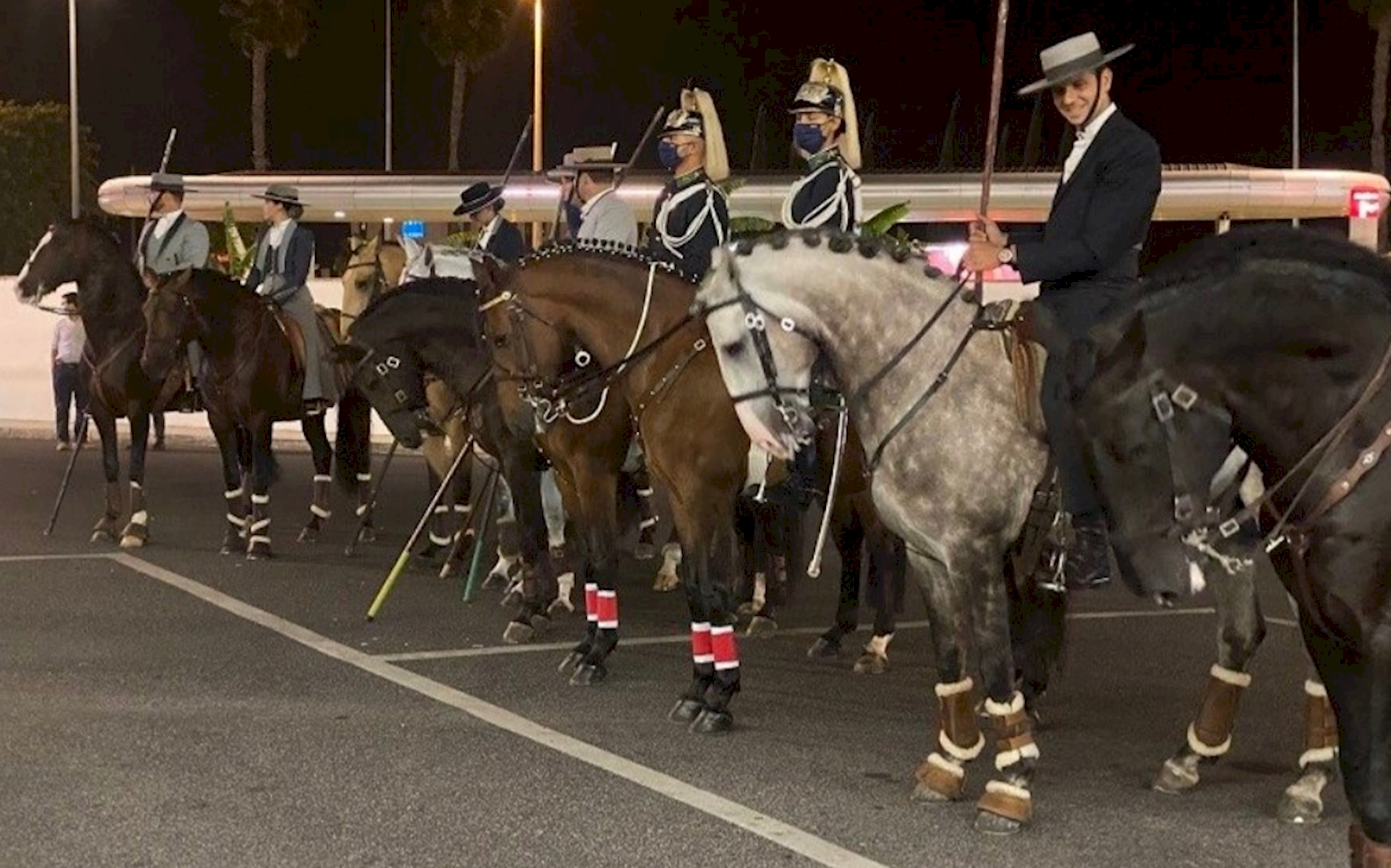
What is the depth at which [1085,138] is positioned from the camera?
7.61m

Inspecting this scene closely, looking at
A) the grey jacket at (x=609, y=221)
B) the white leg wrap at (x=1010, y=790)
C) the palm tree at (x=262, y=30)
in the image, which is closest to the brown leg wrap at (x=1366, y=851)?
the white leg wrap at (x=1010, y=790)

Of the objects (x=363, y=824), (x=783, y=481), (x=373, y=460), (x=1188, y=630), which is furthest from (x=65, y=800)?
(x=373, y=460)

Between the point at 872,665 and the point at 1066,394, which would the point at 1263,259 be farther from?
the point at 872,665

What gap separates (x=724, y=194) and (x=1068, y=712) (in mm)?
3397

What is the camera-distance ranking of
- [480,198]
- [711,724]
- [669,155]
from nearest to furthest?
[711,724]
[669,155]
[480,198]

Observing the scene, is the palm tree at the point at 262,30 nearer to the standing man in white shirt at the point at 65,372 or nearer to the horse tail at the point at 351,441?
the standing man in white shirt at the point at 65,372

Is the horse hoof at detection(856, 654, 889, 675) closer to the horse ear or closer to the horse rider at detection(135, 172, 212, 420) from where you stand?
the horse ear

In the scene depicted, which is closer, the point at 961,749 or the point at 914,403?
the point at 914,403

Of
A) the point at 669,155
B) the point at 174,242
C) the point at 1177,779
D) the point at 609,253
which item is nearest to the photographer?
the point at 1177,779

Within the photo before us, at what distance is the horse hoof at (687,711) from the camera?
363 inches

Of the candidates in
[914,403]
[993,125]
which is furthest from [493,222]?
[914,403]

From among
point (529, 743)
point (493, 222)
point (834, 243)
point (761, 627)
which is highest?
point (834, 243)

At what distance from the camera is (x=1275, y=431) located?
5.53 meters

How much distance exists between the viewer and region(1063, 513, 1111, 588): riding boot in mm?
7445
